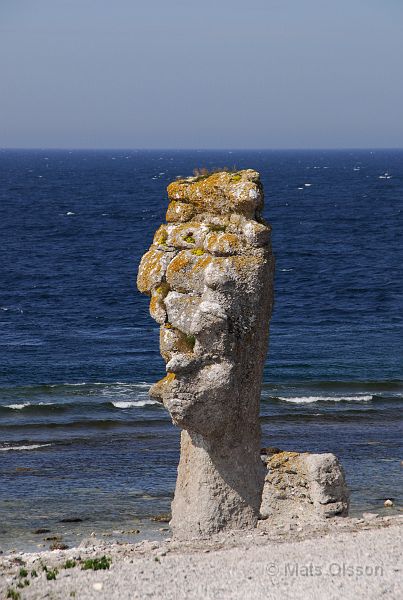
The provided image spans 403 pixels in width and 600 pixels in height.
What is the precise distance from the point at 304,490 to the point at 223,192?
7.07 m

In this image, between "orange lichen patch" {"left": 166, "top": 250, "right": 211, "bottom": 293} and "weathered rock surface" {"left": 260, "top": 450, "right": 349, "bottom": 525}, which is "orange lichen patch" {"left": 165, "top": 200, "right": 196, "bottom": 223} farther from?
"weathered rock surface" {"left": 260, "top": 450, "right": 349, "bottom": 525}

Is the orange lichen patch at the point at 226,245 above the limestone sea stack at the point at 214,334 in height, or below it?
above

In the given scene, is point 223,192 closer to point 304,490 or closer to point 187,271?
point 187,271

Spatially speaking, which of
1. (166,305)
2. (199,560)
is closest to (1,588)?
(199,560)

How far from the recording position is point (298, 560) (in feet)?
70.9

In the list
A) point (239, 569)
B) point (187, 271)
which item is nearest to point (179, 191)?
point (187, 271)

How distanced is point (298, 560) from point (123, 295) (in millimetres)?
65547

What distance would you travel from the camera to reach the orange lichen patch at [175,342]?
85.3ft

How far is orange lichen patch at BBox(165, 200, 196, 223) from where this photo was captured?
1061 inches

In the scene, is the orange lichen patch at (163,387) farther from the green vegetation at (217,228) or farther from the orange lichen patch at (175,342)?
the green vegetation at (217,228)

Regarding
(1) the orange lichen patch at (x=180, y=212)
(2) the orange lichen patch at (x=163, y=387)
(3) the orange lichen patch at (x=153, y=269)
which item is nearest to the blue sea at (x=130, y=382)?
(2) the orange lichen patch at (x=163, y=387)

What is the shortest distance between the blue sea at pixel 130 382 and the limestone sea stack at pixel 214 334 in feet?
20.1

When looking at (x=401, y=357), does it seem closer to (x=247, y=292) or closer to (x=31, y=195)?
(x=247, y=292)

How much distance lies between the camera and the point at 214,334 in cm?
2544
